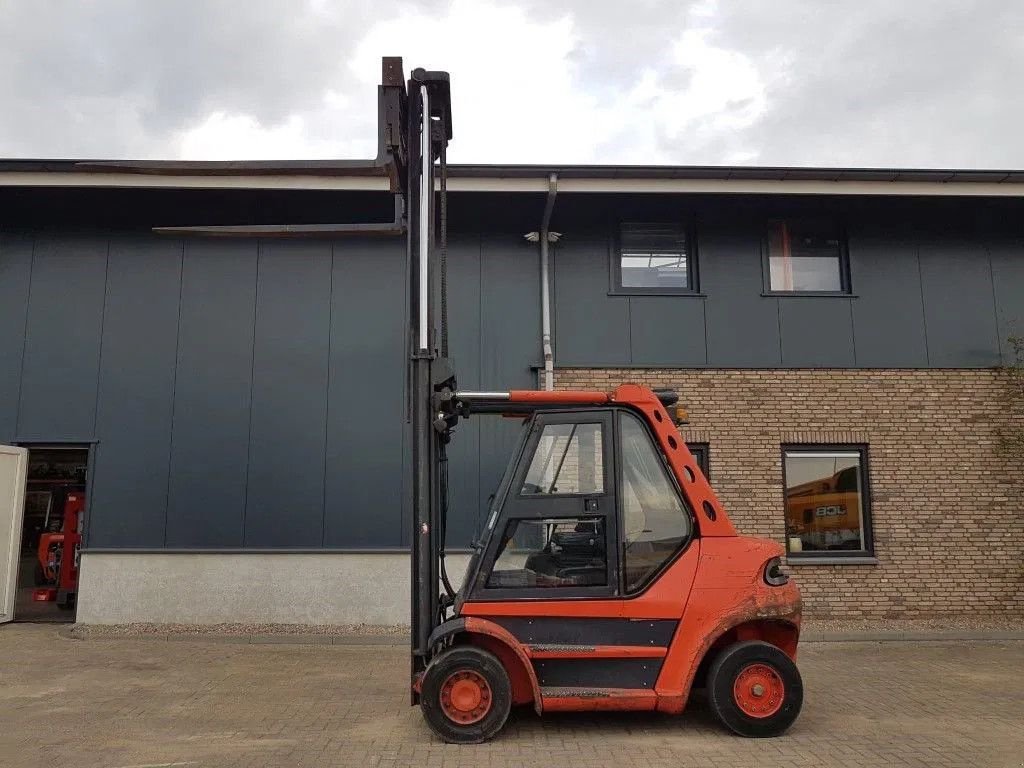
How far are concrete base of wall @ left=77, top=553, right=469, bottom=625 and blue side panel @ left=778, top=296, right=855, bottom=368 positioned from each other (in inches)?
199

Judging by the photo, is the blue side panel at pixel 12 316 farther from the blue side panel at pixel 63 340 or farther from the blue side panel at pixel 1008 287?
the blue side panel at pixel 1008 287

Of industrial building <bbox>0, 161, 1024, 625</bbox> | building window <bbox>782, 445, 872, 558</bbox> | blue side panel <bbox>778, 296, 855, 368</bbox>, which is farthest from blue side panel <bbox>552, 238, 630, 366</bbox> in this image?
building window <bbox>782, 445, 872, 558</bbox>

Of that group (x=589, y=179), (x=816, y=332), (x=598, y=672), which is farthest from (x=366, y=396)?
(x=816, y=332)

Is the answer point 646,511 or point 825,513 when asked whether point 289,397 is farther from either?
point 825,513

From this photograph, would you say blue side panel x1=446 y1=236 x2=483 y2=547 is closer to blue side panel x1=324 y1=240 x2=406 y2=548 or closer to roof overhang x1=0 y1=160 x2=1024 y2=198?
blue side panel x1=324 y1=240 x2=406 y2=548

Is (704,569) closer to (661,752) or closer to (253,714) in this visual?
(661,752)

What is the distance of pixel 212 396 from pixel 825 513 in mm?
7957

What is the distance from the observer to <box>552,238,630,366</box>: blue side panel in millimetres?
10297

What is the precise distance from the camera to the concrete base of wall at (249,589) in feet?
31.5

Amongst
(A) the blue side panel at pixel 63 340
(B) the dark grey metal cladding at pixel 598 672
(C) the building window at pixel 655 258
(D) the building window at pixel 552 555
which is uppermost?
(C) the building window at pixel 655 258

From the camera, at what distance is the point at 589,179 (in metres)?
9.88

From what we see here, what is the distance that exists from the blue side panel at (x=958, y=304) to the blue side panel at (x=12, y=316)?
11784 mm

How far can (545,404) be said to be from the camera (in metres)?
5.63

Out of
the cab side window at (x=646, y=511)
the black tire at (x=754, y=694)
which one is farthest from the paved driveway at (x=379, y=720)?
the cab side window at (x=646, y=511)
